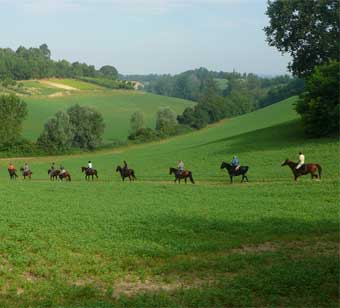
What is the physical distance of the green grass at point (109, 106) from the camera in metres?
111

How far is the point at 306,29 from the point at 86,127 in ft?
140

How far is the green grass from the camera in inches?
4370

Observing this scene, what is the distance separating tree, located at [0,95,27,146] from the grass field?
54.7m

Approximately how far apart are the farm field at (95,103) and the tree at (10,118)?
13.9 m

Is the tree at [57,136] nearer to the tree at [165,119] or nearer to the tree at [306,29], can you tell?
the tree at [165,119]

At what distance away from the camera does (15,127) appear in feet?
275

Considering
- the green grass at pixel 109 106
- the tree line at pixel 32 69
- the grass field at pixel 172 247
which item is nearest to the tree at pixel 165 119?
the green grass at pixel 109 106

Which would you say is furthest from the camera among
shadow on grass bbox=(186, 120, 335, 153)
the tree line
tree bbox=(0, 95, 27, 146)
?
the tree line

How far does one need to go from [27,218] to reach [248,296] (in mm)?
11152

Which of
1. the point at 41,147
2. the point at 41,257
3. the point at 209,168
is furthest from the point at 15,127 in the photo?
the point at 41,257

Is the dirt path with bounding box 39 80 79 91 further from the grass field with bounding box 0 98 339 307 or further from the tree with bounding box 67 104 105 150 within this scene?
the grass field with bounding box 0 98 339 307

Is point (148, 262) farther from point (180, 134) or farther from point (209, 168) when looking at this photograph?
point (180, 134)

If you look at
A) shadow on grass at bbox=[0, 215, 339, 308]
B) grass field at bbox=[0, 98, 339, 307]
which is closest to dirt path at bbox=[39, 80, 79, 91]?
grass field at bbox=[0, 98, 339, 307]

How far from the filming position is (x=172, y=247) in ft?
49.8
